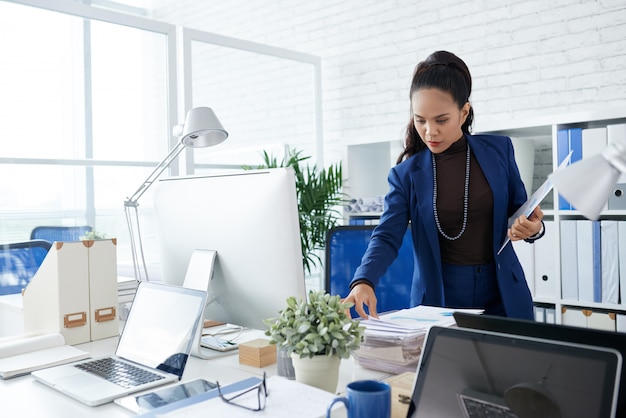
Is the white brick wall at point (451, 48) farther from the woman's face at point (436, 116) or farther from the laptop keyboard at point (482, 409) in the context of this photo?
the laptop keyboard at point (482, 409)

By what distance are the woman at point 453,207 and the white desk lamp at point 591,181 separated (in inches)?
36.0

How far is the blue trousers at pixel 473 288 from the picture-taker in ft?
5.49

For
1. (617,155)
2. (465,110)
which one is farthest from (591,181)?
(465,110)

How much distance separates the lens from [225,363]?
4.81 feet

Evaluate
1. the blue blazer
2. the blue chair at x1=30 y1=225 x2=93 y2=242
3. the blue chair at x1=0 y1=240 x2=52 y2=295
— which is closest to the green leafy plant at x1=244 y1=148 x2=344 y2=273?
the blue chair at x1=30 y1=225 x2=93 y2=242

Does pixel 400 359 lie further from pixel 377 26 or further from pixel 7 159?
pixel 377 26

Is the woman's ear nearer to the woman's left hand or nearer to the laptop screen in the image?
the woman's left hand

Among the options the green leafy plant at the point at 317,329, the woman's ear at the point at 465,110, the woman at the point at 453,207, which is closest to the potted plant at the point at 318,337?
the green leafy plant at the point at 317,329

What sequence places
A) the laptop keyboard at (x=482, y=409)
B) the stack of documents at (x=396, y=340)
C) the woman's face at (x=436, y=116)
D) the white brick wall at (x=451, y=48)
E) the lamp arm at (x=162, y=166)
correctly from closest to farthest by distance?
the laptop keyboard at (x=482, y=409) → the stack of documents at (x=396, y=340) → the woman's face at (x=436, y=116) → the lamp arm at (x=162, y=166) → the white brick wall at (x=451, y=48)

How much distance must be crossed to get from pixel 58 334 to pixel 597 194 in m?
1.53

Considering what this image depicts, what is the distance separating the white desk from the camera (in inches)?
44.2

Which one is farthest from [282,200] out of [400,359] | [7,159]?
[7,159]

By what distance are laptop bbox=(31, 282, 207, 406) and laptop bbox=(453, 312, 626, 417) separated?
0.64 meters

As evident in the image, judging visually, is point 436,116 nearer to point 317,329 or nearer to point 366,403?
point 317,329
